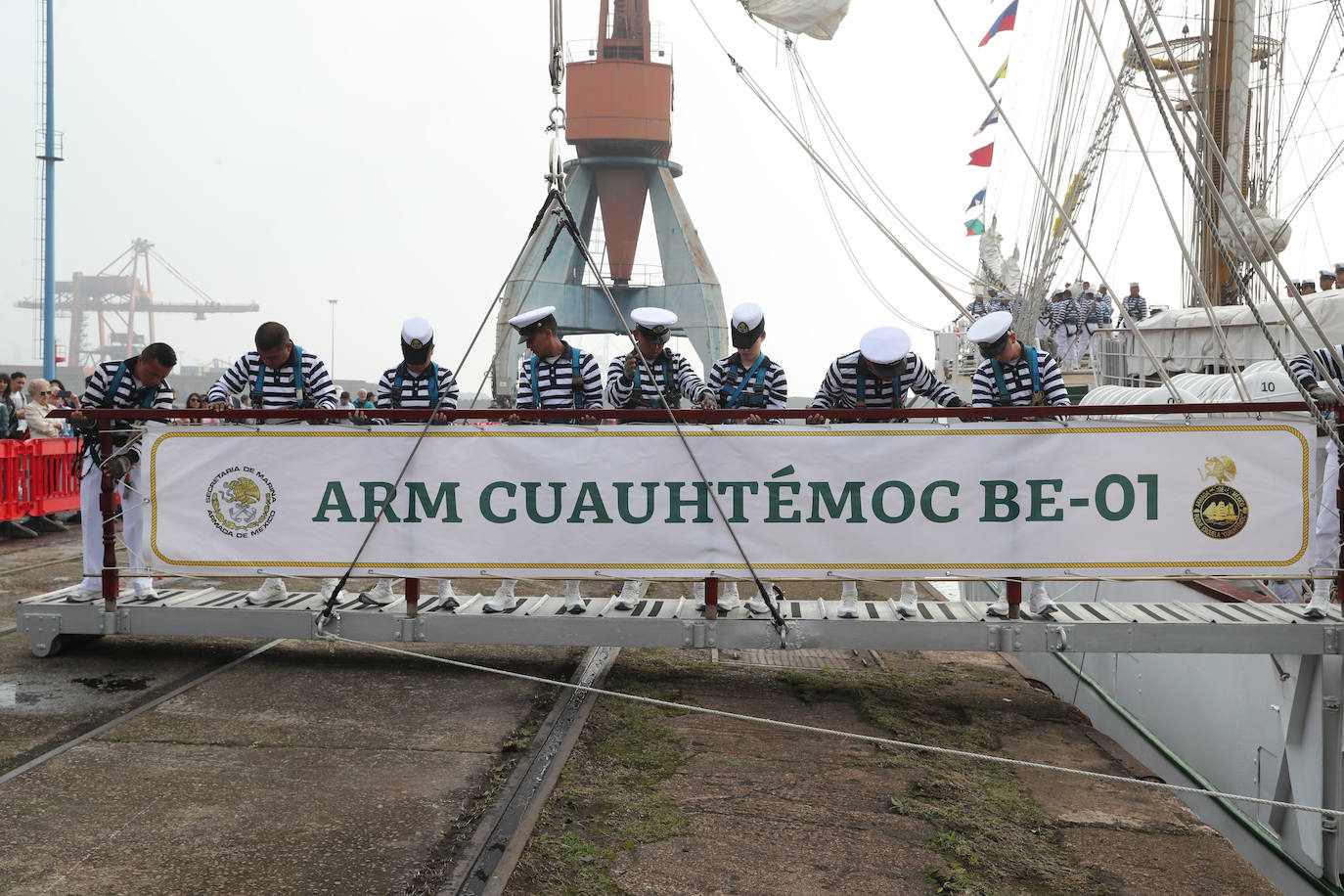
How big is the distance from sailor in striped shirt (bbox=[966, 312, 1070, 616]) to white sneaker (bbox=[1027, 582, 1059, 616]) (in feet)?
3.71

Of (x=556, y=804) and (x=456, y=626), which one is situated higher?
(x=456, y=626)

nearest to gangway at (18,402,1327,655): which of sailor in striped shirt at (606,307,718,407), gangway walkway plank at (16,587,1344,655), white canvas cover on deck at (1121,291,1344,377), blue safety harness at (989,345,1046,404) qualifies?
gangway walkway plank at (16,587,1344,655)

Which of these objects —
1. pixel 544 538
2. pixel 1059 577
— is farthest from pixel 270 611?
pixel 1059 577

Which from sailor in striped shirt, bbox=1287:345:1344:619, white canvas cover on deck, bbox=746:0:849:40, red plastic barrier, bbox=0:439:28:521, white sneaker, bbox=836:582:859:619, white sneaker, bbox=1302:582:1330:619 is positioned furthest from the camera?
red plastic barrier, bbox=0:439:28:521

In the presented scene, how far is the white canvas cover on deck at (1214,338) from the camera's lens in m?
13.5

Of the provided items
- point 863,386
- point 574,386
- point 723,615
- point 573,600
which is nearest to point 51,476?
point 574,386

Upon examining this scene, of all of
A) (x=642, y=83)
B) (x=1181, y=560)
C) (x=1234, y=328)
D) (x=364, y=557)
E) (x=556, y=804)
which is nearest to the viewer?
(x=556, y=804)

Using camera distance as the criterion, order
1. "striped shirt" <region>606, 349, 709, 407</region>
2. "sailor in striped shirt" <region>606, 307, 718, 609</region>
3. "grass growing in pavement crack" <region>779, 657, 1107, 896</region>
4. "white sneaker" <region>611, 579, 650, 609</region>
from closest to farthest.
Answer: "grass growing in pavement crack" <region>779, 657, 1107, 896</region> < "white sneaker" <region>611, 579, 650, 609</region> < "sailor in striped shirt" <region>606, 307, 718, 609</region> < "striped shirt" <region>606, 349, 709, 407</region>

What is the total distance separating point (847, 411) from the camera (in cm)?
574

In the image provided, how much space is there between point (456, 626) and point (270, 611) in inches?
44.5

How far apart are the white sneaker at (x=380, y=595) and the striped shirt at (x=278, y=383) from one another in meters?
1.29

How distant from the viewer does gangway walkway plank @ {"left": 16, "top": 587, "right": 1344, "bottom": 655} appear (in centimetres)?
579

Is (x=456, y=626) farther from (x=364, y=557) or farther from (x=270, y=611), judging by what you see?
(x=270, y=611)

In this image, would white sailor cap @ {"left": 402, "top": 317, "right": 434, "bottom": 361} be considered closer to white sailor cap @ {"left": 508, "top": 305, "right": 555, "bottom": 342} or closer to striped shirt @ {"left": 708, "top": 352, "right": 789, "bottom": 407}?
white sailor cap @ {"left": 508, "top": 305, "right": 555, "bottom": 342}
